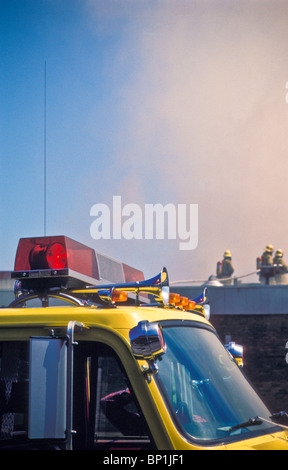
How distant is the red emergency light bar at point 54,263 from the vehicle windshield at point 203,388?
683 mm

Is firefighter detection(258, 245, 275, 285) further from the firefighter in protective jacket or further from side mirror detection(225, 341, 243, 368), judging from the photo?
side mirror detection(225, 341, 243, 368)

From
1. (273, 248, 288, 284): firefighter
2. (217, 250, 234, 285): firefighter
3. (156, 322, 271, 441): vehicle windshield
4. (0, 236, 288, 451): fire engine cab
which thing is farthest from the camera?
(217, 250, 234, 285): firefighter

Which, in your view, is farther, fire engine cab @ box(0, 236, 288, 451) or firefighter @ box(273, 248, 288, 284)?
firefighter @ box(273, 248, 288, 284)

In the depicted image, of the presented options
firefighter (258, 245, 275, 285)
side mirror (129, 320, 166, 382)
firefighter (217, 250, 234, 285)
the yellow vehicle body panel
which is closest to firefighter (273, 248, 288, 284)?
firefighter (258, 245, 275, 285)

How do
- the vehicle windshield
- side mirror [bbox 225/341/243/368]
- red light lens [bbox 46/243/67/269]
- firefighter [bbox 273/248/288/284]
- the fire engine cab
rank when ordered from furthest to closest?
firefighter [bbox 273/248/288/284], side mirror [bbox 225/341/243/368], red light lens [bbox 46/243/67/269], the vehicle windshield, the fire engine cab

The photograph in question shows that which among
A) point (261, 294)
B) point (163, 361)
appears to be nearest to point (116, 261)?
point (163, 361)

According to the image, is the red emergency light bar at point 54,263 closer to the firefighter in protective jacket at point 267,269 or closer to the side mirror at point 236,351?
the side mirror at point 236,351

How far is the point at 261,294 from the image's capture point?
71.7ft

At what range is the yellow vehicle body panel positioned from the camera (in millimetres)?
3100

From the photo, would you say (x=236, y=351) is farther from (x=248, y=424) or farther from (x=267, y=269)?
(x=267, y=269)

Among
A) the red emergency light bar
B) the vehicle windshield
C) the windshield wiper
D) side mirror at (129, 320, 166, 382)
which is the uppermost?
the red emergency light bar

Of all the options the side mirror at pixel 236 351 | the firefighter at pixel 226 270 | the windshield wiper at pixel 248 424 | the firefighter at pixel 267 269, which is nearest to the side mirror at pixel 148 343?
the windshield wiper at pixel 248 424
